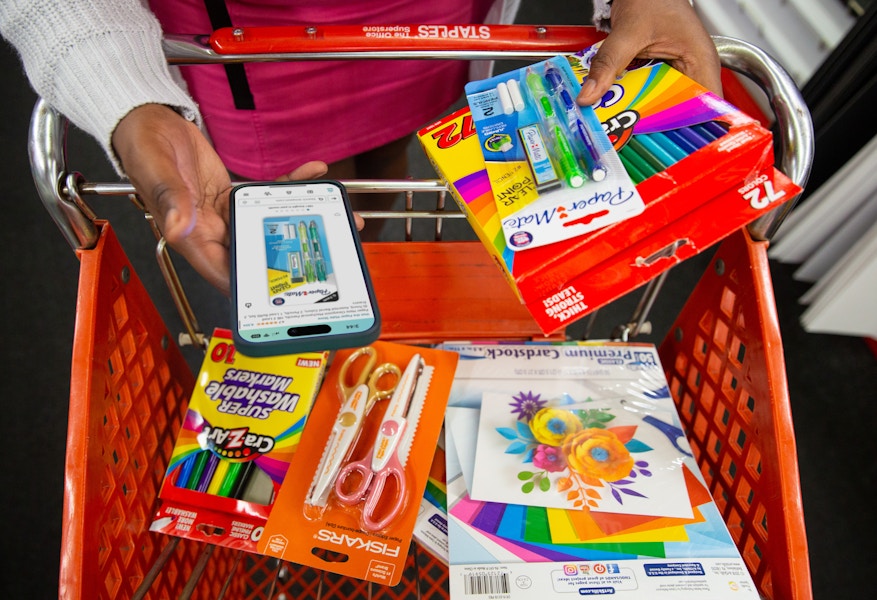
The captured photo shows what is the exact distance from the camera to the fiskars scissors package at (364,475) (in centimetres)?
61

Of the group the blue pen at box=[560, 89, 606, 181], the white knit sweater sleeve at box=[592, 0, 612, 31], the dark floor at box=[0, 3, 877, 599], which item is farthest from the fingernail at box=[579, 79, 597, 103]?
the dark floor at box=[0, 3, 877, 599]

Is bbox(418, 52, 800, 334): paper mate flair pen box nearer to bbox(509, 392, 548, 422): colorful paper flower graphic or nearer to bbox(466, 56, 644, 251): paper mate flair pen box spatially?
bbox(466, 56, 644, 251): paper mate flair pen box

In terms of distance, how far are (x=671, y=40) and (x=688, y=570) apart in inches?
19.1

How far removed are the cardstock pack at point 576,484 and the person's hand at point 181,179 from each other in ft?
Answer: 0.96

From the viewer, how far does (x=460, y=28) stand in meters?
0.63

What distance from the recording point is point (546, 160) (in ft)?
1.70

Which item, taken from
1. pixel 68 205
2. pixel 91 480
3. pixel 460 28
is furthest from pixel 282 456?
pixel 460 28

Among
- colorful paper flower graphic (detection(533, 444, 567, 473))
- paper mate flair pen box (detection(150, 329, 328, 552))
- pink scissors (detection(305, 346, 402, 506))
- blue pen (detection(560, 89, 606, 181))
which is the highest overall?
blue pen (detection(560, 89, 606, 181))

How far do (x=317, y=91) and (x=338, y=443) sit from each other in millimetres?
473

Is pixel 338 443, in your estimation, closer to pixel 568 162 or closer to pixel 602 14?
pixel 568 162

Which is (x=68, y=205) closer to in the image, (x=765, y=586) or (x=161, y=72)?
(x=161, y=72)

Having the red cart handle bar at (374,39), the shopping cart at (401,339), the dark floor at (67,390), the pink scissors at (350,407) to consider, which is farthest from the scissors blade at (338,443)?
the dark floor at (67,390)

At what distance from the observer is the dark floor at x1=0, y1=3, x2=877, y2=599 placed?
118cm

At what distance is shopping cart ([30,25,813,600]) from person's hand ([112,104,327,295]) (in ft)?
0.22
